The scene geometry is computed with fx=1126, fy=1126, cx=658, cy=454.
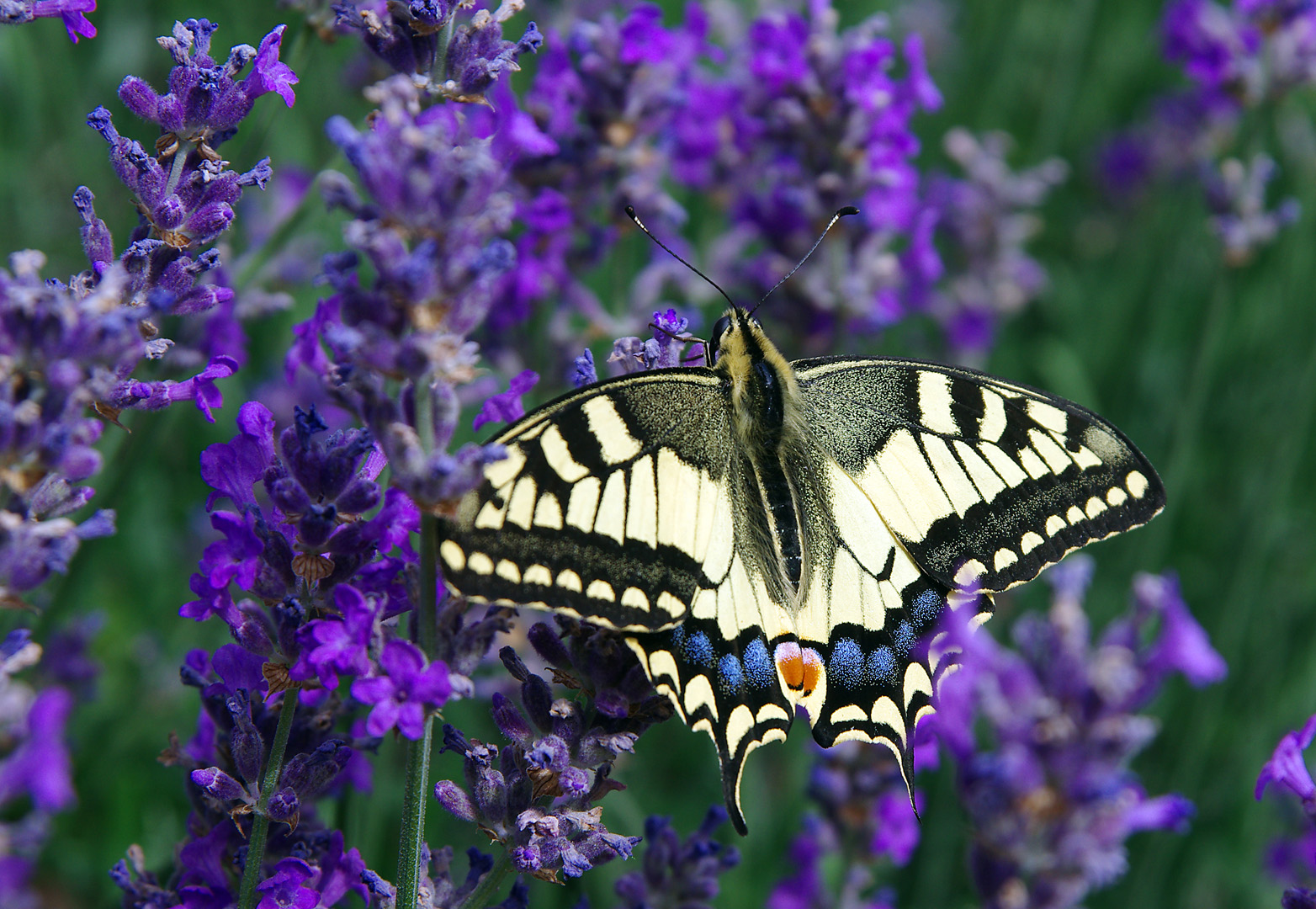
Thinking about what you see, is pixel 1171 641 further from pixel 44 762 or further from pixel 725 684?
pixel 44 762

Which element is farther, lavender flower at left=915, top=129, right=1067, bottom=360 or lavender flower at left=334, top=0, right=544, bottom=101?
lavender flower at left=915, top=129, right=1067, bottom=360

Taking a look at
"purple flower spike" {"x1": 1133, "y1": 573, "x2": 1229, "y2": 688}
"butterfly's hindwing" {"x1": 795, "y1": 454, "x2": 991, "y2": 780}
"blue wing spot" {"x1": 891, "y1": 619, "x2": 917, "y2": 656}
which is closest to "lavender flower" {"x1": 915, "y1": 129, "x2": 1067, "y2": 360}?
"purple flower spike" {"x1": 1133, "y1": 573, "x2": 1229, "y2": 688}

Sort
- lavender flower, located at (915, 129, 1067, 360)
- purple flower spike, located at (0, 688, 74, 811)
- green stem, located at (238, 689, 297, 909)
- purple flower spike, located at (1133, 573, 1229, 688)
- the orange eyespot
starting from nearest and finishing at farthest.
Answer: purple flower spike, located at (0, 688, 74, 811) < green stem, located at (238, 689, 297, 909) < the orange eyespot < purple flower spike, located at (1133, 573, 1229, 688) < lavender flower, located at (915, 129, 1067, 360)

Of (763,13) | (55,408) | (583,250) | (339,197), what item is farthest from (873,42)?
(55,408)

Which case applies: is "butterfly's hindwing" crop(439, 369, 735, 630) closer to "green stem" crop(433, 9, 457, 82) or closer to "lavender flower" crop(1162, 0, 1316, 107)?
"green stem" crop(433, 9, 457, 82)

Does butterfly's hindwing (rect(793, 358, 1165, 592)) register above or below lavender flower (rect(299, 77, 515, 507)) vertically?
above

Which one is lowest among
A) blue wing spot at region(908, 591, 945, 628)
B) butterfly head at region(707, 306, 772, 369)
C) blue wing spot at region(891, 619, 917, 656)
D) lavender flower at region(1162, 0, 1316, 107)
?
blue wing spot at region(891, 619, 917, 656)

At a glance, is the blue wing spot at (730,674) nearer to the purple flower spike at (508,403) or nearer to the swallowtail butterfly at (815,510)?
the swallowtail butterfly at (815,510)

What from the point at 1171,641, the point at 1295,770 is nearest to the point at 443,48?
the point at 1295,770
